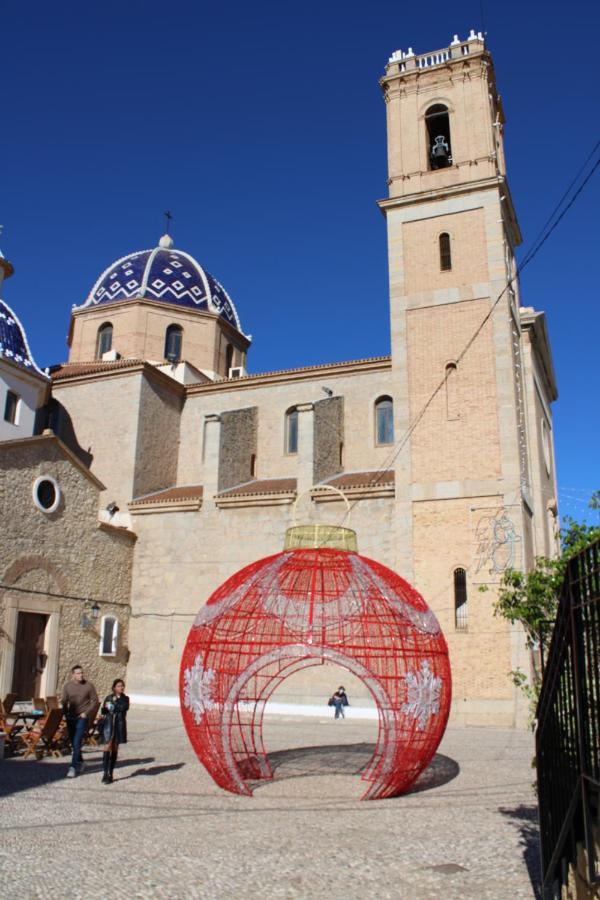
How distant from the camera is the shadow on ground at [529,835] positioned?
478cm

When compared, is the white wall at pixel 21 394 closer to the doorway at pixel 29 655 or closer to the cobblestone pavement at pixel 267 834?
the doorway at pixel 29 655

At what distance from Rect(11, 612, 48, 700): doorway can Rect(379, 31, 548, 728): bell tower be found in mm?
8325

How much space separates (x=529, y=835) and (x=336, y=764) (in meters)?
4.08

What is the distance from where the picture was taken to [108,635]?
19.0m

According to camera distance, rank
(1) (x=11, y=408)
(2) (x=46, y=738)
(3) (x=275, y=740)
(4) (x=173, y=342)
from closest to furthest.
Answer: (2) (x=46, y=738) < (3) (x=275, y=740) < (1) (x=11, y=408) < (4) (x=173, y=342)

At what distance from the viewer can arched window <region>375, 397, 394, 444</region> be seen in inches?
852

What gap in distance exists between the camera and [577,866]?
3525 millimetres

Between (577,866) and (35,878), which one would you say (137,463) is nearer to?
(35,878)

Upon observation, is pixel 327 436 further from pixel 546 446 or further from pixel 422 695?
pixel 422 695

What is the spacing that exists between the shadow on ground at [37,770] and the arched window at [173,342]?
1803 cm

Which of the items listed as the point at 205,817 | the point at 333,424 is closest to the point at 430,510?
the point at 333,424

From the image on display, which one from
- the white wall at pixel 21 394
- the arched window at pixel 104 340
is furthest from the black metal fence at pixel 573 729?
the arched window at pixel 104 340

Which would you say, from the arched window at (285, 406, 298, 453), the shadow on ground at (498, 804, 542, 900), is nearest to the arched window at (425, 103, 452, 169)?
the arched window at (285, 406, 298, 453)

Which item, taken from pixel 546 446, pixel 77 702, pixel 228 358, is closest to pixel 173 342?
pixel 228 358
